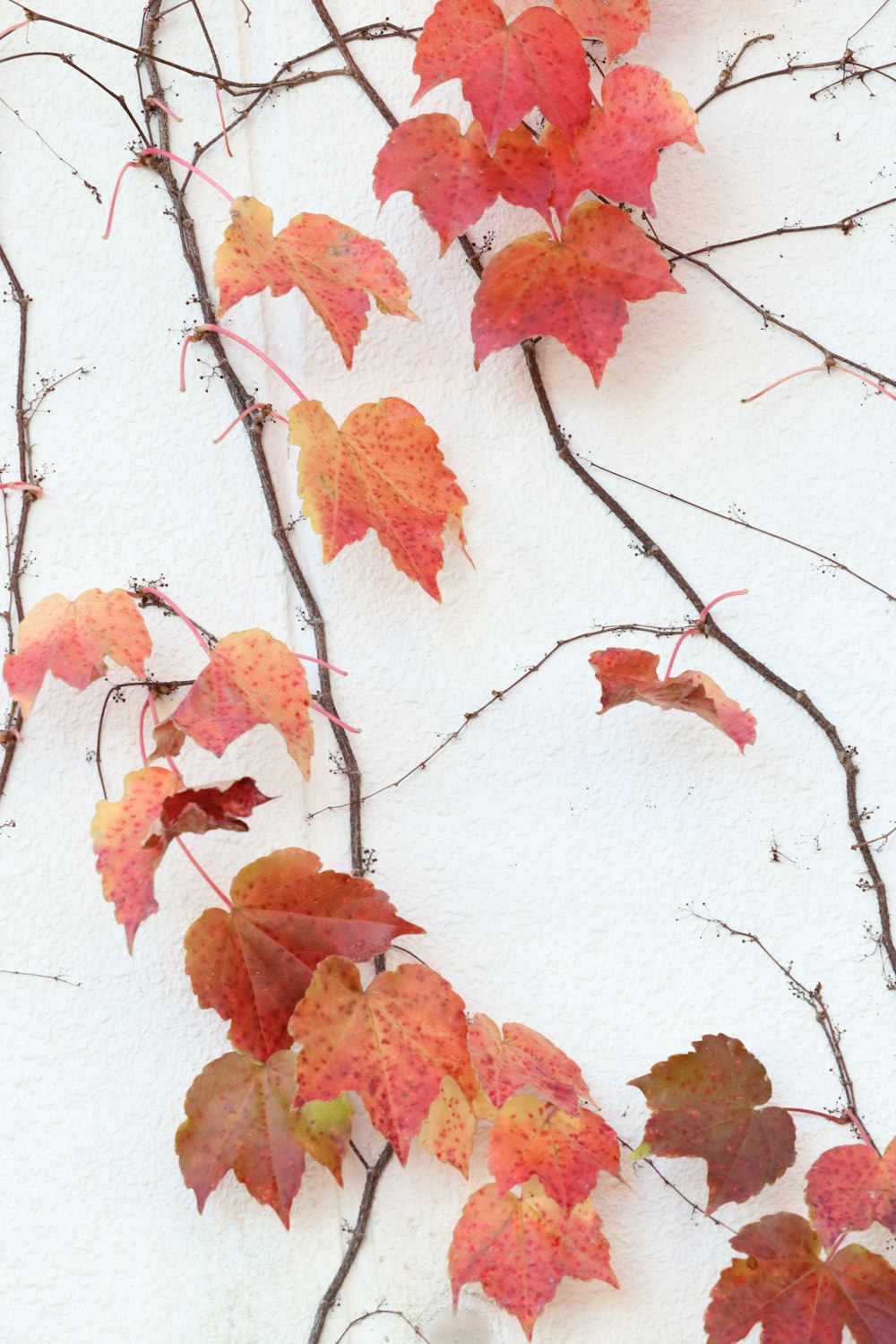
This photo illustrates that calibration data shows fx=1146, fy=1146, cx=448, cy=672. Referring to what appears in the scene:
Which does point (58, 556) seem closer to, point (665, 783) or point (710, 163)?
point (665, 783)

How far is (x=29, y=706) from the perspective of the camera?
104cm

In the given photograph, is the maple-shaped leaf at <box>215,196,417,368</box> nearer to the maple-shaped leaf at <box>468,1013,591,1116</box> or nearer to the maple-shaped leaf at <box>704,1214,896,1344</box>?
the maple-shaped leaf at <box>468,1013,591,1116</box>

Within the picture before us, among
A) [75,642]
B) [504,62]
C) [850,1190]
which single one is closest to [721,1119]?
[850,1190]

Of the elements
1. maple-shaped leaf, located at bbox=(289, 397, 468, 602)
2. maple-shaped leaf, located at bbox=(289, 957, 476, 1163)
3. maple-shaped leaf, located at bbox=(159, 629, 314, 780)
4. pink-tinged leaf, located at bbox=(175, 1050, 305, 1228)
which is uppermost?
maple-shaped leaf, located at bbox=(289, 397, 468, 602)

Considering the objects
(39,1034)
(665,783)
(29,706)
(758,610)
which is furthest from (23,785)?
(758,610)

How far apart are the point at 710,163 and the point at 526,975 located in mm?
894

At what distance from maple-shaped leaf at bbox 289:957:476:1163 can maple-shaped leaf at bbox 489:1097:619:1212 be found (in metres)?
0.07

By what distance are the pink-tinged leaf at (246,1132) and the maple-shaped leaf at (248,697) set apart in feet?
0.97

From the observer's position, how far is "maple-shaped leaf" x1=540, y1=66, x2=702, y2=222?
1119 mm

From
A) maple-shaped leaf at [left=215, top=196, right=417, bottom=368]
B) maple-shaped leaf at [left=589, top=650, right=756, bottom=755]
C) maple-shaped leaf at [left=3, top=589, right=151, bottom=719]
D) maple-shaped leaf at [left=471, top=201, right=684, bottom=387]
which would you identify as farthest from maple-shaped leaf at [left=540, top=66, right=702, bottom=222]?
maple-shaped leaf at [left=3, top=589, right=151, bottom=719]

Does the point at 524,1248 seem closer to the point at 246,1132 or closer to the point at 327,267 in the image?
the point at 246,1132

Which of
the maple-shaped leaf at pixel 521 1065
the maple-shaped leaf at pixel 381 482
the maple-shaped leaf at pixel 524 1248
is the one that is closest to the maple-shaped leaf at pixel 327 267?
the maple-shaped leaf at pixel 381 482

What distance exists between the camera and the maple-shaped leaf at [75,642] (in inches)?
41.6

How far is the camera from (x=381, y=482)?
3.69 ft
